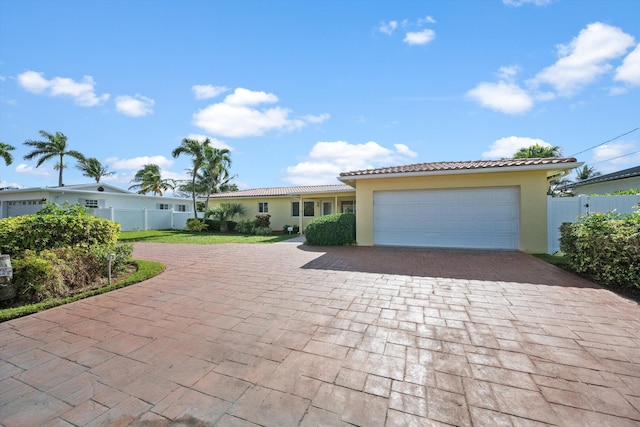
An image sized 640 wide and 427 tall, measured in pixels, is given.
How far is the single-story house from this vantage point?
352 inches

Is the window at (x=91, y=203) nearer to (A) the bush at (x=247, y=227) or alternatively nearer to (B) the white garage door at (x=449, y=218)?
(A) the bush at (x=247, y=227)

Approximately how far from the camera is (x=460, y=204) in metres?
9.85

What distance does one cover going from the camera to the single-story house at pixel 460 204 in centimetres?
894

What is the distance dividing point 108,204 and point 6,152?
542 inches

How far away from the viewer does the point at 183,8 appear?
7352mm

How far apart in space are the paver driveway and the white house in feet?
57.8

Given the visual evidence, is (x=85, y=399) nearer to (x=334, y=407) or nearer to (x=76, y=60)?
(x=334, y=407)

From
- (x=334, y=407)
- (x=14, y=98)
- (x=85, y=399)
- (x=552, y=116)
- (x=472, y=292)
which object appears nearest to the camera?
(x=334, y=407)

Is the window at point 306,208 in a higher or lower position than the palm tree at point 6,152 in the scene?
lower

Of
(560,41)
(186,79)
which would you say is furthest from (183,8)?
(560,41)

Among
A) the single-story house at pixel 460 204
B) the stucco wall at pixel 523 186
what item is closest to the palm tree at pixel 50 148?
the single-story house at pixel 460 204

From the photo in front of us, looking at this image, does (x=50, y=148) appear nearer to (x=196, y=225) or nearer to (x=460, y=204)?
(x=196, y=225)

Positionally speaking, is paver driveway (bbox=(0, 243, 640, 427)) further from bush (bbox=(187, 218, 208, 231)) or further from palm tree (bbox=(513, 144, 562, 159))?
palm tree (bbox=(513, 144, 562, 159))

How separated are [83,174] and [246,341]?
38.2m
